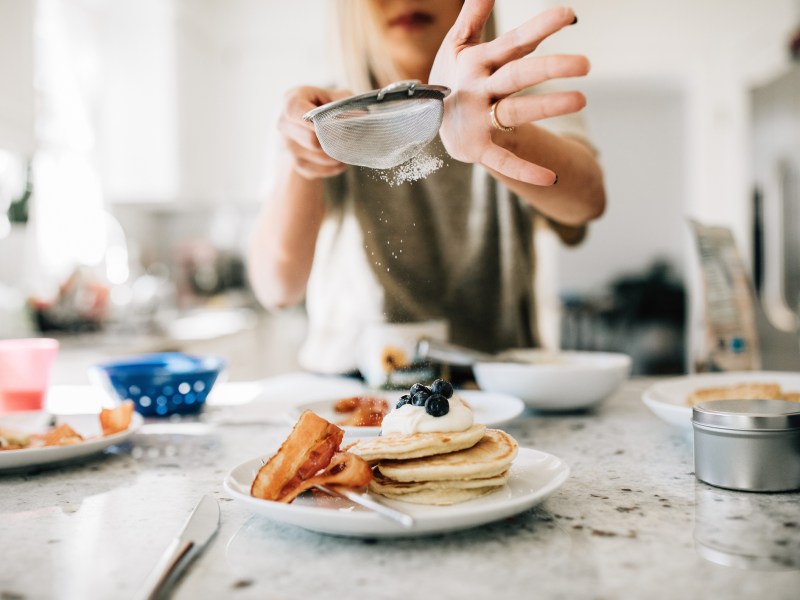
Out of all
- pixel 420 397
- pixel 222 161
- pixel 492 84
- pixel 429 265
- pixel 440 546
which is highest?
pixel 222 161

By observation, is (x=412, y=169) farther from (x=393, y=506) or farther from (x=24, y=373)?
(x=24, y=373)

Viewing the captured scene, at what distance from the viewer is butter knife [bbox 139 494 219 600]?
51cm

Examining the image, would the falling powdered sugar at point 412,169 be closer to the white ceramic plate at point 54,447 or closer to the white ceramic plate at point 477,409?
the white ceramic plate at point 477,409

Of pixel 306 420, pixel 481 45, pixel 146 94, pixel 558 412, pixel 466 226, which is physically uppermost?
pixel 146 94

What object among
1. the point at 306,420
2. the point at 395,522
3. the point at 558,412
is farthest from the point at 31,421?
the point at 558,412

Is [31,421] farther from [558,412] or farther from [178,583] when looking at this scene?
[558,412]

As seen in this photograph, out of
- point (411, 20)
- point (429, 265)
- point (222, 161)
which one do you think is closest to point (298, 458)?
point (411, 20)

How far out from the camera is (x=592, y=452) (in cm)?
94

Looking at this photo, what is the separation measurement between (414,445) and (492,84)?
17.5 inches

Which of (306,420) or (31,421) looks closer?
(306,420)

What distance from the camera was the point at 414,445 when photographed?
66 centimetres

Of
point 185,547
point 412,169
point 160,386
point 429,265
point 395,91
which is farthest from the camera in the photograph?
point 429,265

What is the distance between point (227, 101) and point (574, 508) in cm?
426

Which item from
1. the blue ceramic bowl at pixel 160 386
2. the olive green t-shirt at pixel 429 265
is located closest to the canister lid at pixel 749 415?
the olive green t-shirt at pixel 429 265
